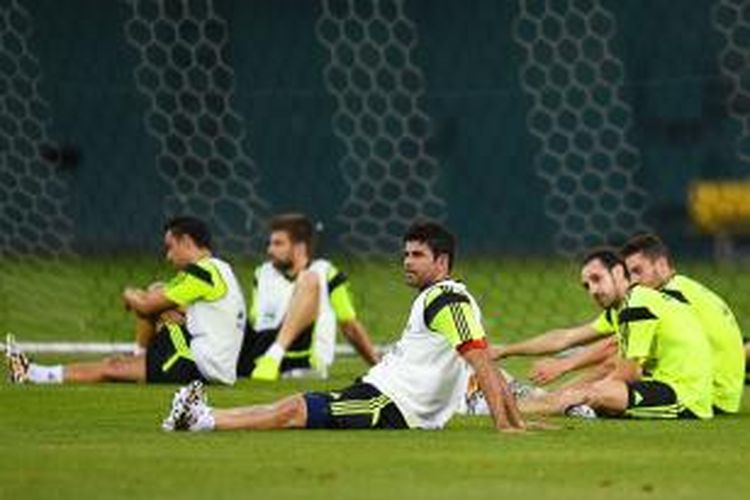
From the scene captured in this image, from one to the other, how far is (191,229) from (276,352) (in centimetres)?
147

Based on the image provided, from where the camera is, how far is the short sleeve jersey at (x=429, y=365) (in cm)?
1368

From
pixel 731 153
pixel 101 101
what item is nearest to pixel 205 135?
pixel 101 101

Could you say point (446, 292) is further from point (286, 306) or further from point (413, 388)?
point (286, 306)

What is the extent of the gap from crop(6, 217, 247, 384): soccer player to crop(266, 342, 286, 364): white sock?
0.64 meters

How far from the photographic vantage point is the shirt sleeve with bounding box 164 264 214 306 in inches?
695

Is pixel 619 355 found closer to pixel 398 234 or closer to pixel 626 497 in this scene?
pixel 626 497

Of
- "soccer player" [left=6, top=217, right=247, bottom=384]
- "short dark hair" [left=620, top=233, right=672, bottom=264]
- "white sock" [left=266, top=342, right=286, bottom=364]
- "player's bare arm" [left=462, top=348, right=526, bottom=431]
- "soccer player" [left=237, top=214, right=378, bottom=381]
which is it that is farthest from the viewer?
"soccer player" [left=237, top=214, right=378, bottom=381]

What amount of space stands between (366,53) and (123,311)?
3.75 metres

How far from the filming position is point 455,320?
13.5m

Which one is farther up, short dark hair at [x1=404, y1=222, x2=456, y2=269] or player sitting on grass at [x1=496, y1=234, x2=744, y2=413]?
short dark hair at [x1=404, y1=222, x2=456, y2=269]

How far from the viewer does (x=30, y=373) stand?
57.5 feet

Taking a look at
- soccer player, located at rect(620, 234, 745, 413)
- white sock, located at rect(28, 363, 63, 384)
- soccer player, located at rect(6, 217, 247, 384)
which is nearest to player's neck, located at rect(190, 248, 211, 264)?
soccer player, located at rect(6, 217, 247, 384)

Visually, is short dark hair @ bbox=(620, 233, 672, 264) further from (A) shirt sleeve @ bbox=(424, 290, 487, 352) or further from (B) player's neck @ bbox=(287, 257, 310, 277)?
(B) player's neck @ bbox=(287, 257, 310, 277)

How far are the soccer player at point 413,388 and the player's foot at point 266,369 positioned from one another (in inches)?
176
